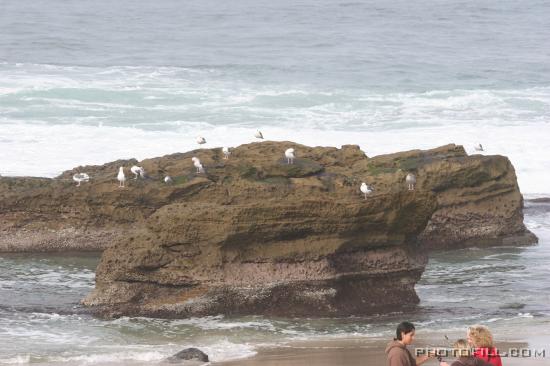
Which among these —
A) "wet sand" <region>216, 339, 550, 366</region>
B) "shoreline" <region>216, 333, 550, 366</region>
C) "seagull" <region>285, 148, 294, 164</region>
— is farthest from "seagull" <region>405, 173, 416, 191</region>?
"wet sand" <region>216, 339, 550, 366</region>

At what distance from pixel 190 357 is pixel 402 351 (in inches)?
175

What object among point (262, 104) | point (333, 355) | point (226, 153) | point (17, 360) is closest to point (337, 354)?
point (333, 355)

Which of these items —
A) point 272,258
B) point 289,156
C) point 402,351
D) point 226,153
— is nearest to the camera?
point 402,351

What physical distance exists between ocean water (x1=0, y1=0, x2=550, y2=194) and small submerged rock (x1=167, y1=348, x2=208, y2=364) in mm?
15134

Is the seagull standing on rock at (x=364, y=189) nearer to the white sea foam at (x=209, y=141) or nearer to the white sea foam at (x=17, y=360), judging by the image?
the white sea foam at (x=17, y=360)

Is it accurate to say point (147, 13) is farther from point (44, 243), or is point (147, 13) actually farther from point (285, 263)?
point (285, 263)

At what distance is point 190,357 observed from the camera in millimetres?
13852

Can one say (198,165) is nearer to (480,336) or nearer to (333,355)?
(333,355)

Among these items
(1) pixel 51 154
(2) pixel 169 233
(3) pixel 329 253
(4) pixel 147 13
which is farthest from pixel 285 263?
(4) pixel 147 13

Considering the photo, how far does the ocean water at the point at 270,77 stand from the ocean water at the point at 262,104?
12 centimetres

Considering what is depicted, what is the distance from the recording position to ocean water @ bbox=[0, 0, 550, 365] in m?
15.6

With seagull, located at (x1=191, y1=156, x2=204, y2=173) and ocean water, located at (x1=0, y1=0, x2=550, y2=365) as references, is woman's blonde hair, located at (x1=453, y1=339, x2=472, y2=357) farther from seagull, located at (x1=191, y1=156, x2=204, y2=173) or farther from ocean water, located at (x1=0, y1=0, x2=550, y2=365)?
seagull, located at (x1=191, y1=156, x2=204, y2=173)

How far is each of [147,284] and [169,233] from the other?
2.42 feet

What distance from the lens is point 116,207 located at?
2042cm
